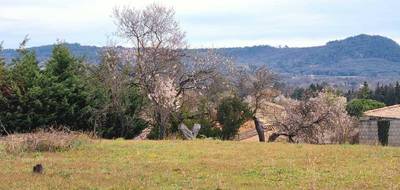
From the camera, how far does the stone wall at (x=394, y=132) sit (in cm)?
3922

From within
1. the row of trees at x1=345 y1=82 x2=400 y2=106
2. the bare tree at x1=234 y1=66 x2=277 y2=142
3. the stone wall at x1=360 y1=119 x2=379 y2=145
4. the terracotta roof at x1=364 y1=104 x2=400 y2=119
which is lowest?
the row of trees at x1=345 y1=82 x2=400 y2=106

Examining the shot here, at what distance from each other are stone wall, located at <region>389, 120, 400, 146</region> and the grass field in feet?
74.3

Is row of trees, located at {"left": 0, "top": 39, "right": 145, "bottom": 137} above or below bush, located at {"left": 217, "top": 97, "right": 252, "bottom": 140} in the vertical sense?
above

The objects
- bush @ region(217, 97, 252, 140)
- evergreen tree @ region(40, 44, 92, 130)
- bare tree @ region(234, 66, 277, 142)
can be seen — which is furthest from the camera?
bare tree @ region(234, 66, 277, 142)

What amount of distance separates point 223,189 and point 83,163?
17.1 ft

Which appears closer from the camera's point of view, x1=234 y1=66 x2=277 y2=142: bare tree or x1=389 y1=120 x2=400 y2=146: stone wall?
x1=389 y1=120 x2=400 y2=146: stone wall

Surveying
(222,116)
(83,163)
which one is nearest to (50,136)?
(83,163)

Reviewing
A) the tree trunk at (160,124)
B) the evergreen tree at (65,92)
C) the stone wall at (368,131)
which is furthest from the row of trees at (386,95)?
the evergreen tree at (65,92)

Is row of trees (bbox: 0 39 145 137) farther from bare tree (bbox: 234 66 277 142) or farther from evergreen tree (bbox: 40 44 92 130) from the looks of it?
bare tree (bbox: 234 66 277 142)

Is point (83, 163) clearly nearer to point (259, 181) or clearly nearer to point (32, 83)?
point (259, 181)

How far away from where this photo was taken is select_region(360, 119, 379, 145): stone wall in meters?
40.7

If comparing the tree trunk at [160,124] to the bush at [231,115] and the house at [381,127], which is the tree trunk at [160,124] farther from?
the house at [381,127]

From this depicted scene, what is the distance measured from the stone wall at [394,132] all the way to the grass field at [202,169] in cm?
2264

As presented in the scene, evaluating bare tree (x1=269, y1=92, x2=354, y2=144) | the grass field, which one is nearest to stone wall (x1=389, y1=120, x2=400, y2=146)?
bare tree (x1=269, y1=92, x2=354, y2=144)
